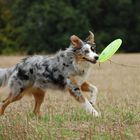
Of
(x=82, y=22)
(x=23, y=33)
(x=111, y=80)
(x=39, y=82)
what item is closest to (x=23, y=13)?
(x=23, y=33)

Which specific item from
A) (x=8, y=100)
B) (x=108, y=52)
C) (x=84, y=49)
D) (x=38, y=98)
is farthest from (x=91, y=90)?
(x=8, y=100)

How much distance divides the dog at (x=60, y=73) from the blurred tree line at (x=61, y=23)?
1917 inches

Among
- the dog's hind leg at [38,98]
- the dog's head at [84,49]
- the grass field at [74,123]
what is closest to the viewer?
the grass field at [74,123]

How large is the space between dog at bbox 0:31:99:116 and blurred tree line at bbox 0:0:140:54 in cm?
4870

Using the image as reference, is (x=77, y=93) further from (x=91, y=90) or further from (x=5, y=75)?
(x=5, y=75)

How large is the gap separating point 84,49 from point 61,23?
50798 millimetres

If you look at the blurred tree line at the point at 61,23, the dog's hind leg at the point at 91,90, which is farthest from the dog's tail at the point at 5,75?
the blurred tree line at the point at 61,23

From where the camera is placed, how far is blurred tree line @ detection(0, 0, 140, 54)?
62.6 meters

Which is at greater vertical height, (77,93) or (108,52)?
(108,52)

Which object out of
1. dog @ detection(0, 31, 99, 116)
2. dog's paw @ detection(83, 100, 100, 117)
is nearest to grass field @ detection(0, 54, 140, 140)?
dog's paw @ detection(83, 100, 100, 117)

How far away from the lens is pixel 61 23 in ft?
205

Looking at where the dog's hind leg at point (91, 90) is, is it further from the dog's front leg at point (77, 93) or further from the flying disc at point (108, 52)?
the flying disc at point (108, 52)

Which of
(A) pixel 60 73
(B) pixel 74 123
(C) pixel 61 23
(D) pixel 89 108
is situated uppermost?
(C) pixel 61 23

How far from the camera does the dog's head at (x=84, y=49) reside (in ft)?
38.9
